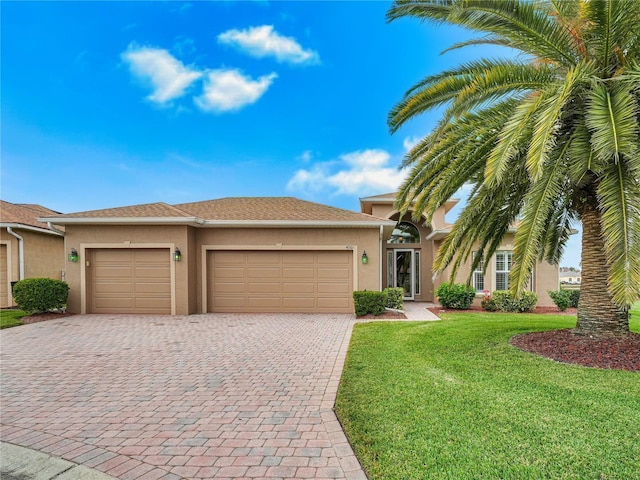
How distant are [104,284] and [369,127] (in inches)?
603

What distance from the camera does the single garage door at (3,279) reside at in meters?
12.3

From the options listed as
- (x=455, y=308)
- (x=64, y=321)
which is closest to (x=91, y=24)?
(x=64, y=321)

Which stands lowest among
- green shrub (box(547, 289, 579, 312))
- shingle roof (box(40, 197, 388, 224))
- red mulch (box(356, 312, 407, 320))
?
red mulch (box(356, 312, 407, 320))

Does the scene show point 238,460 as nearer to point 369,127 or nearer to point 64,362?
point 64,362

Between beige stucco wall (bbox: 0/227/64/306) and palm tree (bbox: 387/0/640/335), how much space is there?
47.6 feet


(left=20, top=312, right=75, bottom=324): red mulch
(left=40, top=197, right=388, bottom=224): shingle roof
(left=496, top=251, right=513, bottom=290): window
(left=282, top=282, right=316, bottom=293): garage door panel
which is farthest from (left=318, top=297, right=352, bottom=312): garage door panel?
(left=20, top=312, right=75, bottom=324): red mulch

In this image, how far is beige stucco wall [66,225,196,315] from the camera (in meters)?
11.2

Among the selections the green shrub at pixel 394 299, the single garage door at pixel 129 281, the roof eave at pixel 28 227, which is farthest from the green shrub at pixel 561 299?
the roof eave at pixel 28 227

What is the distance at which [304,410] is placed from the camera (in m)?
3.87

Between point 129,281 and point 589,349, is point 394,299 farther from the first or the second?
point 129,281

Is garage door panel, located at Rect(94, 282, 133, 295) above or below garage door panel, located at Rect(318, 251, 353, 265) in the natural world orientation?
below

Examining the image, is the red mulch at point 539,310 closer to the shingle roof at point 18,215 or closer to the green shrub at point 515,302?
the green shrub at point 515,302

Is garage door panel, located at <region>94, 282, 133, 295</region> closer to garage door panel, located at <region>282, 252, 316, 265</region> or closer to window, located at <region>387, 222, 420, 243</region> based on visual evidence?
garage door panel, located at <region>282, 252, 316, 265</region>

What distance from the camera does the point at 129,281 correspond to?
11.5 meters
